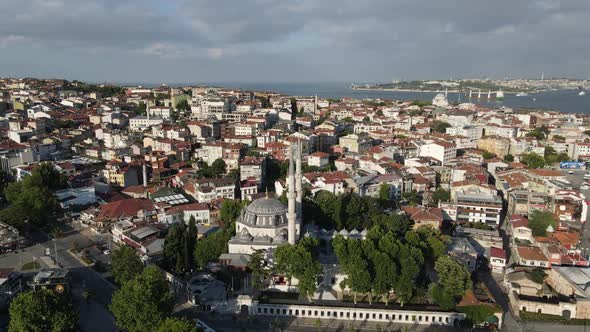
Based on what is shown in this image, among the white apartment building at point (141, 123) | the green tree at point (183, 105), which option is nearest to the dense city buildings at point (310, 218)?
the white apartment building at point (141, 123)

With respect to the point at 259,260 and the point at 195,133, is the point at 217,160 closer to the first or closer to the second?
the point at 195,133

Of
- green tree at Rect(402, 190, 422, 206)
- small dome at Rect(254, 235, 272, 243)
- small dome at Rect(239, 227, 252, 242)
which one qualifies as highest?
small dome at Rect(239, 227, 252, 242)

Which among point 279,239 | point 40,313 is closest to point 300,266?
point 279,239

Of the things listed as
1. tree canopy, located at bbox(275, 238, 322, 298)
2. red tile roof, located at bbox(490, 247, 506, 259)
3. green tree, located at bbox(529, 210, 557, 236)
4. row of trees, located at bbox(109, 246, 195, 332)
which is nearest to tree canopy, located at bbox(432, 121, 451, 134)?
green tree, located at bbox(529, 210, 557, 236)

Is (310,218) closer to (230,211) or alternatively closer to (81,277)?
(230,211)

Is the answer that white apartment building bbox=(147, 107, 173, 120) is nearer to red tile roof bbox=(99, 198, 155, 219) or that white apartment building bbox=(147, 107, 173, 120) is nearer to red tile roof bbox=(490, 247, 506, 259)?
red tile roof bbox=(99, 198, 155, 219)
